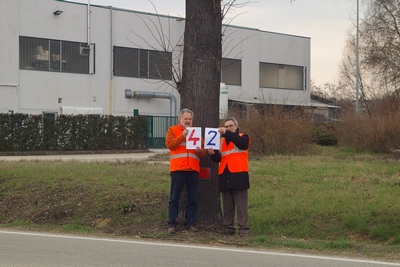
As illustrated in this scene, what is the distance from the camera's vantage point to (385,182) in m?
15.2

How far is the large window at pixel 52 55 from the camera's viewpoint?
36.2m

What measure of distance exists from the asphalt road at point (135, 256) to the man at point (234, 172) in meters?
1.27

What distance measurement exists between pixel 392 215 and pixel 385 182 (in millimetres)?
3333

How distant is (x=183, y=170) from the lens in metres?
10.7

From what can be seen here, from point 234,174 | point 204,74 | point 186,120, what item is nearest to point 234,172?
point 234,174

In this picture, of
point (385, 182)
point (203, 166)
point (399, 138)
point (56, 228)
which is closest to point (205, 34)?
point (203, 166)

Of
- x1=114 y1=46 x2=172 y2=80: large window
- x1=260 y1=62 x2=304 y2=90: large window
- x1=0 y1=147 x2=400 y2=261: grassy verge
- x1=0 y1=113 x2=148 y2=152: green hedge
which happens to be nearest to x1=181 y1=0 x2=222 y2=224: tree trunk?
x1=0 y1=147 x2=400 y2=261: grassy verge

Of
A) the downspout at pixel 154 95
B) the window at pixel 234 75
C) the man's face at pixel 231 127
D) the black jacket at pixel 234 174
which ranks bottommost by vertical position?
the black jacket at pixel 234 174

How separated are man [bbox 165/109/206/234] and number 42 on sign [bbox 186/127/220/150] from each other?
0.08m

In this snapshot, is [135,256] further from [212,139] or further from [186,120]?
[186,120]

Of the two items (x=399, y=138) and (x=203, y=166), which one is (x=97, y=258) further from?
(x=399, y=138)

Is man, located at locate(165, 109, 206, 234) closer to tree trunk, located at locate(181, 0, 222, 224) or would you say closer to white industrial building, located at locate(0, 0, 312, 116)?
tree trunk, located at locate(181, 0, 222, 224)

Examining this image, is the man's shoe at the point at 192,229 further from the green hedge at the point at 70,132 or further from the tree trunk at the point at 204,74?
the green hedge at the point at 70,132

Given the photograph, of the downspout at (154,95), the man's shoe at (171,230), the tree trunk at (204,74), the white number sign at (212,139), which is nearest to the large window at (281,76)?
the downspout at (154,95)
